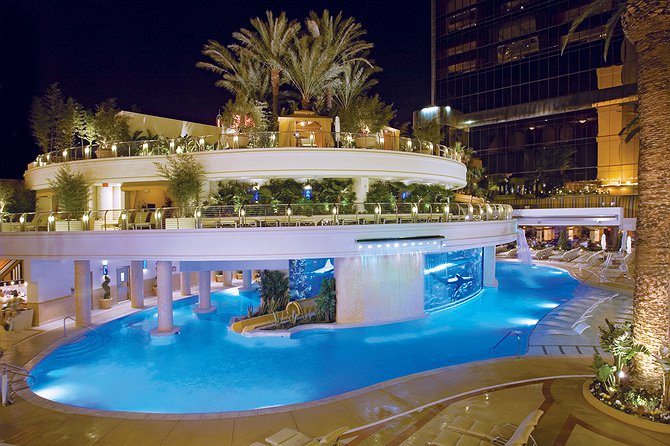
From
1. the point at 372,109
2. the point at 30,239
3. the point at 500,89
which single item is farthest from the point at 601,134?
the point at 30,239

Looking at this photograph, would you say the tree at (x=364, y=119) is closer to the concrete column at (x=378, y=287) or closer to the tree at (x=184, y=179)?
the concrete column at (x=378, y=287)

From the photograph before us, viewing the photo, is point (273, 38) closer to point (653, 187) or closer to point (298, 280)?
point (298, 280)

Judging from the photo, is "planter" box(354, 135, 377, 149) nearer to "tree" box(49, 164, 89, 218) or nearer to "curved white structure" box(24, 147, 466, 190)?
"curved white structure" box(24, 147, 466, 190)

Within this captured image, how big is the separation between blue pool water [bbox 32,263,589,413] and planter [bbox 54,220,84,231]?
175 inches

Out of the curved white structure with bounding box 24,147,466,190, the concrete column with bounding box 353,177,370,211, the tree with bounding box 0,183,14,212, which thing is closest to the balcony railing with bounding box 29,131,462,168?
the curved white structure with bounding box 24,147,466,190

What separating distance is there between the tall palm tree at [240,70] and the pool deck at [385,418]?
84.7ft

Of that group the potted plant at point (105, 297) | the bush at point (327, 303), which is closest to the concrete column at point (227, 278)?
the potted plant at point (105, 297)

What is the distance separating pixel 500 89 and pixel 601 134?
46.4 ft

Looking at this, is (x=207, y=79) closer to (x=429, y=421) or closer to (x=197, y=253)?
(x=197, y=253)

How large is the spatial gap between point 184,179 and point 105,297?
813 centimetres

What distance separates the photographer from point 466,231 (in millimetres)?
22016

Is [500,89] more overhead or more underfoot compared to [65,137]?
more overhead

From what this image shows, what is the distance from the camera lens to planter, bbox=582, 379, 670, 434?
862 centimetres

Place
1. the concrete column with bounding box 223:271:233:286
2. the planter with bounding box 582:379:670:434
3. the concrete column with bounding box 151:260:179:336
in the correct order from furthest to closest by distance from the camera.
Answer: the concrete column with bounding box 223:271:233:286 < the concrete column with bounding box 151:260:179:336 < the planter with bounding box 582:379:670:434
